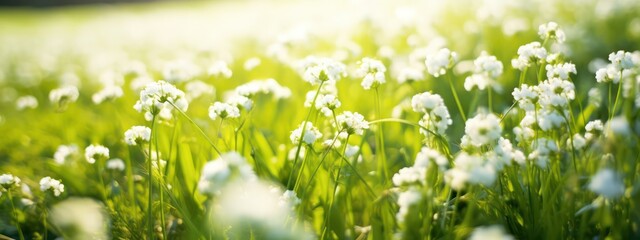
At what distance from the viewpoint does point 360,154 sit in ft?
8.36

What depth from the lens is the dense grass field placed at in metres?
1.74

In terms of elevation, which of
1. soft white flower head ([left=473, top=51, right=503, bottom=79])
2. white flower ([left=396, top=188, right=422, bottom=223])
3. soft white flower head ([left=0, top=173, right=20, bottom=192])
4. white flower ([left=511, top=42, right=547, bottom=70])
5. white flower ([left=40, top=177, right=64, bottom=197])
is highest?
soft white flower head ([left=473, top=51, right=503, bottom=79])

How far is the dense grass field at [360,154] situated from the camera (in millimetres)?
1743

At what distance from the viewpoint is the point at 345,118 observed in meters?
2.09

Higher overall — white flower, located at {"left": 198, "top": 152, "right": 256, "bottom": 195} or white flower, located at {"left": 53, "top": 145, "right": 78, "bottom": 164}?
white flower, located at {"left": 53, "top": 145, "right": 78, "bottom": 164}

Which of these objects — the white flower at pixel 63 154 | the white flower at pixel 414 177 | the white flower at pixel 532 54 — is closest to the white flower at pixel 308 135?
the white flower at pixel 414 177

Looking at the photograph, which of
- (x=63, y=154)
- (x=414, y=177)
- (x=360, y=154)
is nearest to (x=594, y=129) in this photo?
(x=414, y=177)

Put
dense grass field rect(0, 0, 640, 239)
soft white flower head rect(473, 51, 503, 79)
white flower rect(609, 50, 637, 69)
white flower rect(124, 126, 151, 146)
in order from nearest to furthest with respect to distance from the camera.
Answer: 1. dense grass field rect(0, 0, 640, 239)
2. white flower rect(609, 50, 637, 69)
3. white flower rect(124, 126, 151, 146)
4. soft white flower head rect(473, 51, 503, 79)

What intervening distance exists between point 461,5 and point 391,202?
6.91m

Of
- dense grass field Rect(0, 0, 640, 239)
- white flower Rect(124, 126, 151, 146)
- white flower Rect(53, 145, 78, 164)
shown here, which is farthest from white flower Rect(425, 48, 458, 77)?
white flower Rect(53, 145, 78, 164)

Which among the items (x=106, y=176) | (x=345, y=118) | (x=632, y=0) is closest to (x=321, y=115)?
(x=345, y=118)

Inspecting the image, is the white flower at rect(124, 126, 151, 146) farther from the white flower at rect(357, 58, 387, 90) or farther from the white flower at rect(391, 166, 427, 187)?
the white flower at rect(391, 166, 427, 187)

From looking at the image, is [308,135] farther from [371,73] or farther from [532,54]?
[532,54]

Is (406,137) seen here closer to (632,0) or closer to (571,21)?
(571,21)
